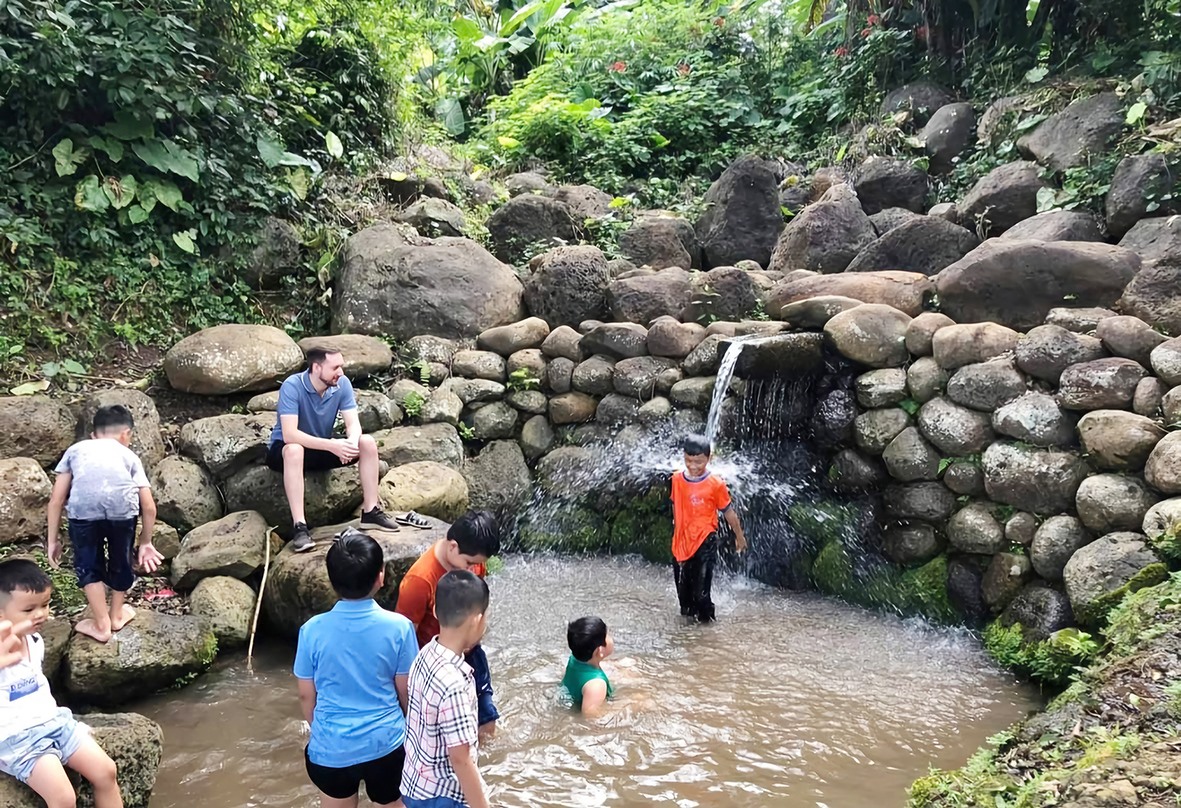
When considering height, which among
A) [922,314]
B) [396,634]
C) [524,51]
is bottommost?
[396,634]

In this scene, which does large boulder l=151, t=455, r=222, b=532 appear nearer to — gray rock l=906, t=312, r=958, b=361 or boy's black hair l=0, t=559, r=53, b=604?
boy's black hair l=0, t=559, r=53, b=604

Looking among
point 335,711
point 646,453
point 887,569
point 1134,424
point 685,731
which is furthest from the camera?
point 646,453

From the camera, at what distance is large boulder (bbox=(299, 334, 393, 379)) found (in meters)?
7.54

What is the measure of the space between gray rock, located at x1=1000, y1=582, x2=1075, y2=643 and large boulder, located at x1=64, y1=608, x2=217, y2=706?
5.35 meters

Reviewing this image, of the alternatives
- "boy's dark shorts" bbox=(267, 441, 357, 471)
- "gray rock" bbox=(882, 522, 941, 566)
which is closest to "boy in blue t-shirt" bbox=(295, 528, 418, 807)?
"boy's dark shorts" bbox=(267, 441, 357, 471)

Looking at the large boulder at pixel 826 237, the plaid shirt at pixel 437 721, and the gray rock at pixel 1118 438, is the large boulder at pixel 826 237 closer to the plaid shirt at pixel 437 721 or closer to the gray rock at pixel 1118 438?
the gray rock at pixel 1118 438

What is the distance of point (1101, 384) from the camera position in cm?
541

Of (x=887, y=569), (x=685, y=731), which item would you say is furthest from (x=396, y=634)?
(x=887, y=569)

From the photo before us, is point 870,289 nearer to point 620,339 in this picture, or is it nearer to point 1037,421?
point 1037,421

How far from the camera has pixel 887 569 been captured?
20.5 feet

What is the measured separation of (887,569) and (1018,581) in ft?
3.29

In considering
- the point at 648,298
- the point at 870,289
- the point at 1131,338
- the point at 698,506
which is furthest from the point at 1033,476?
the point at 648,298

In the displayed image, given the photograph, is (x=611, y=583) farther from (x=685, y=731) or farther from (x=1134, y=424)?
(x=1134, y=424)

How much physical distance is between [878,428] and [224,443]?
5293 mm
